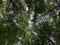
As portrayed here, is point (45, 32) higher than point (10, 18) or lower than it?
lower

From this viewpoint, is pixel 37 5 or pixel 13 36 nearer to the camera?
pixel 13 36

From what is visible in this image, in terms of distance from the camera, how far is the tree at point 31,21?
971cm

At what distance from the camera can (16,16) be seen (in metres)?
10.3

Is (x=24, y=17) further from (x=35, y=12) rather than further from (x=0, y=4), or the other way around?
(x=0, y=4)

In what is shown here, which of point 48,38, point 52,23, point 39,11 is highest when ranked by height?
point 39,11

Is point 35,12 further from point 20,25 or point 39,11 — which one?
point 20,25

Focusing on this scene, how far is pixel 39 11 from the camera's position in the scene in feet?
33.4

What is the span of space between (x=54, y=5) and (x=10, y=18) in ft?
8.34

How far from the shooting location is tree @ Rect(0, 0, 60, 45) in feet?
31.9

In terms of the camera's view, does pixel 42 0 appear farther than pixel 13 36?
Yes

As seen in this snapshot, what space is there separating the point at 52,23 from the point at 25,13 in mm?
1643

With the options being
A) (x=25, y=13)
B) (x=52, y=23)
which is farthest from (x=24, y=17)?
(x=52, y=23)

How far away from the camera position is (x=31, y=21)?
34.2 feet

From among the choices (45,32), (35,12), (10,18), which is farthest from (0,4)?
(45,32)
